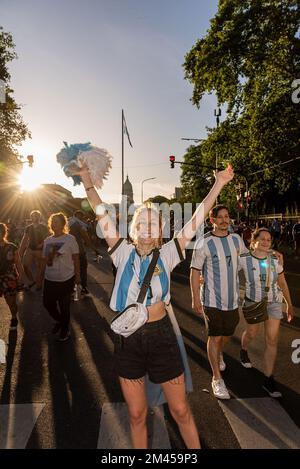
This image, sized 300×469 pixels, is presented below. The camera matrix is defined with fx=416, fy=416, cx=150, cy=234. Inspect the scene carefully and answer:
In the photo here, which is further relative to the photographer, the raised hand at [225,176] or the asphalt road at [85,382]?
the asphalt road at [85,382]

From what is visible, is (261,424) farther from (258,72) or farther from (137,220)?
(258,72)

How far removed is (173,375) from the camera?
2859 millimetres

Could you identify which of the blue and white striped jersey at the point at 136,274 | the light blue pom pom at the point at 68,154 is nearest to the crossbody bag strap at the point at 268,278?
the blue and white striped jersey at the point at 136,274

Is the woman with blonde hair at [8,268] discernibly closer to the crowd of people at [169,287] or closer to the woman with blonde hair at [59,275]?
the crowd of people at [169,287]

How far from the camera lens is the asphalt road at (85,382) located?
12.1 feet

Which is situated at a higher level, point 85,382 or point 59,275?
point 59,275

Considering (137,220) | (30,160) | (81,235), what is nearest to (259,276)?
(137,220)

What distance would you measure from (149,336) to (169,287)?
1.22 ft

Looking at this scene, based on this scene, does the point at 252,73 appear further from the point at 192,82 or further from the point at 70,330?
the point at 70,330

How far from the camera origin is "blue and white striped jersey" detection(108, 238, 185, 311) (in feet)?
9.55

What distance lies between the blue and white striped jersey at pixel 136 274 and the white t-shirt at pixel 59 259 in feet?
12.0

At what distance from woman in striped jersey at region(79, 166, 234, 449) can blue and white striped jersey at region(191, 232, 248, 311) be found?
1.56 metres

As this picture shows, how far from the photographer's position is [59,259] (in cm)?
655

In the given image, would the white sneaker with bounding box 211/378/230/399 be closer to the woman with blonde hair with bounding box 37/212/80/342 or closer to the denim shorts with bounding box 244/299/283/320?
the denim shorts with bounding box 244/299/283/320
